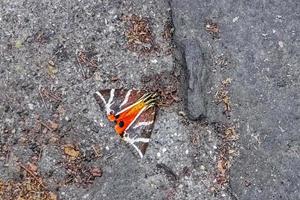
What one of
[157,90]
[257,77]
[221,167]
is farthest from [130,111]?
[257,77]

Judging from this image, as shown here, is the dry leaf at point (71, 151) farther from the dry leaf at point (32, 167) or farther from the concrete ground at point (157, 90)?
the dry leaf at point (32, 167)

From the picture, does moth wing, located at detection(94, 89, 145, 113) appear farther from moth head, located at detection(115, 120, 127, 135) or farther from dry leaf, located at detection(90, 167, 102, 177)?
dry leaf, located at detection(90, 167, 102, 177)

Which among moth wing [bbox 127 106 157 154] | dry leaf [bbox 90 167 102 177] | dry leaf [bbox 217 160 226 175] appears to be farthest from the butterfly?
dry leaf [bbox 217 160 226 175]

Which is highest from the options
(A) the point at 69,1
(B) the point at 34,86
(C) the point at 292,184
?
(A) the point at 69,1

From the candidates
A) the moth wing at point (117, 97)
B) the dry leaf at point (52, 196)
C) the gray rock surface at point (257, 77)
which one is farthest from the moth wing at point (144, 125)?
the dry leaf at point (52, 196)

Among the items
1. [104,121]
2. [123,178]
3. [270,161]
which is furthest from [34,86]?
[270,161]

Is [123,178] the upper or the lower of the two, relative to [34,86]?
lower

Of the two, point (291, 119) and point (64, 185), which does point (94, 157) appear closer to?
point (64, 185)
